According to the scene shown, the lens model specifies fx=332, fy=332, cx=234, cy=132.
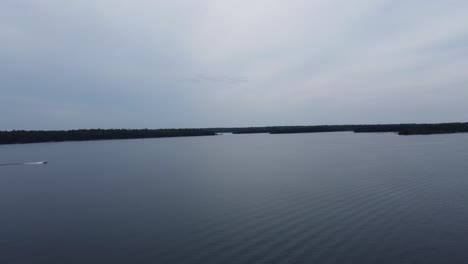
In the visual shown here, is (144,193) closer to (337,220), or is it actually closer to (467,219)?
(337,220)

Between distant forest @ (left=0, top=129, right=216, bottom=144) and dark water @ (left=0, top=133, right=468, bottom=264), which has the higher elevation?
distant forest @ (left=0, top=129, right=216, bottom=144)

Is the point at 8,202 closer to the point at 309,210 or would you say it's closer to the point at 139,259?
the point at 139,259

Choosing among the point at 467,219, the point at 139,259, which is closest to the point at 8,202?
the point at 139,259

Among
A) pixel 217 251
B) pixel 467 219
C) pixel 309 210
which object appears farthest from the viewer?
pixel 309 210

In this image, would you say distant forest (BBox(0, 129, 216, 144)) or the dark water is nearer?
the dark water

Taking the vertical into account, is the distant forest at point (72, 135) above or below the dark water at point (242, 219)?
above

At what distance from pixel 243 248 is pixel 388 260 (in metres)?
4.41

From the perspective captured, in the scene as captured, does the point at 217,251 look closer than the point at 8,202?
Yes

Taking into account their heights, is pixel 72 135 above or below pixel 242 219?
above

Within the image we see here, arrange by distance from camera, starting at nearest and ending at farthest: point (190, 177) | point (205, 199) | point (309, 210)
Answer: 1. point (309, 210)
2. point (205, 199)
3. point (190, 177)

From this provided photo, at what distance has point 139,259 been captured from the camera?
1034cm

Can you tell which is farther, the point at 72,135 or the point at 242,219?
the point at 72,135

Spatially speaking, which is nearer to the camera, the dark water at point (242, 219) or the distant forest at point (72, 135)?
the dark water at point (242, 219)

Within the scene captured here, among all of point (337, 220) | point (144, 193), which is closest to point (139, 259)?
point (337, 220)
